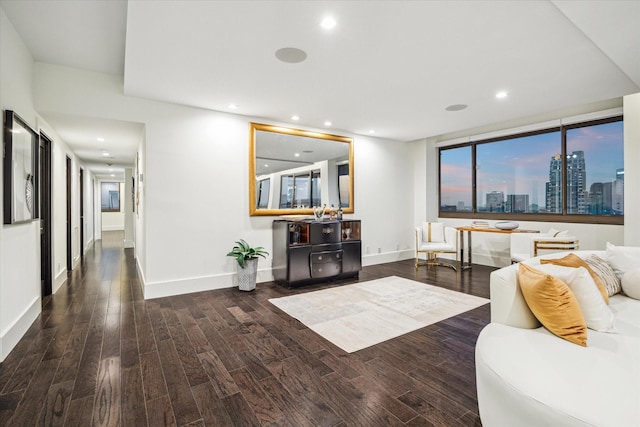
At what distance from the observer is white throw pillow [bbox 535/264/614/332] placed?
1.81 m

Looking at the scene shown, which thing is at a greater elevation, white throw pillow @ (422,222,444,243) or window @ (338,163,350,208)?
window @ (338,163,350,208)

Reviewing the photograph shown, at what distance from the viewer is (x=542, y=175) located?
5.35m

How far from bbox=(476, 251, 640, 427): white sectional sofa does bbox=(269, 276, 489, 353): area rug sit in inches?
46.3

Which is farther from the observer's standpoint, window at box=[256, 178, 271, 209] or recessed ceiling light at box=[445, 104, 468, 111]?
window at box=[256, 178, 271, 209]

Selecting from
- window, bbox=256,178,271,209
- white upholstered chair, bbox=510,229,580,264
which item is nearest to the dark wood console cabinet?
window, bbox=256,178,271,209

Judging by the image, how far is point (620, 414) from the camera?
1108mm

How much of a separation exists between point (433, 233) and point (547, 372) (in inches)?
188

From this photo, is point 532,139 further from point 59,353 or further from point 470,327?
point 59,353

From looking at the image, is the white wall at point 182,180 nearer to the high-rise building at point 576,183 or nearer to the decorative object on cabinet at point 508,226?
the decorative object on cabinet at point 508,226

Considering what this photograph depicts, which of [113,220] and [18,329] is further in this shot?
[113,220]

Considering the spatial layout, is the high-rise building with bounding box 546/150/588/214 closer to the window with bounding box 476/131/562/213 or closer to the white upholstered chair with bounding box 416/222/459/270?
the window with bounding box 476/131/562/213

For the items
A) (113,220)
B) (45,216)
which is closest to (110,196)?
(113,220)

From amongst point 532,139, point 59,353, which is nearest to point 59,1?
point 59,353

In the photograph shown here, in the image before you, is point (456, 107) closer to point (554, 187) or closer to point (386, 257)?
point (554, 187)
